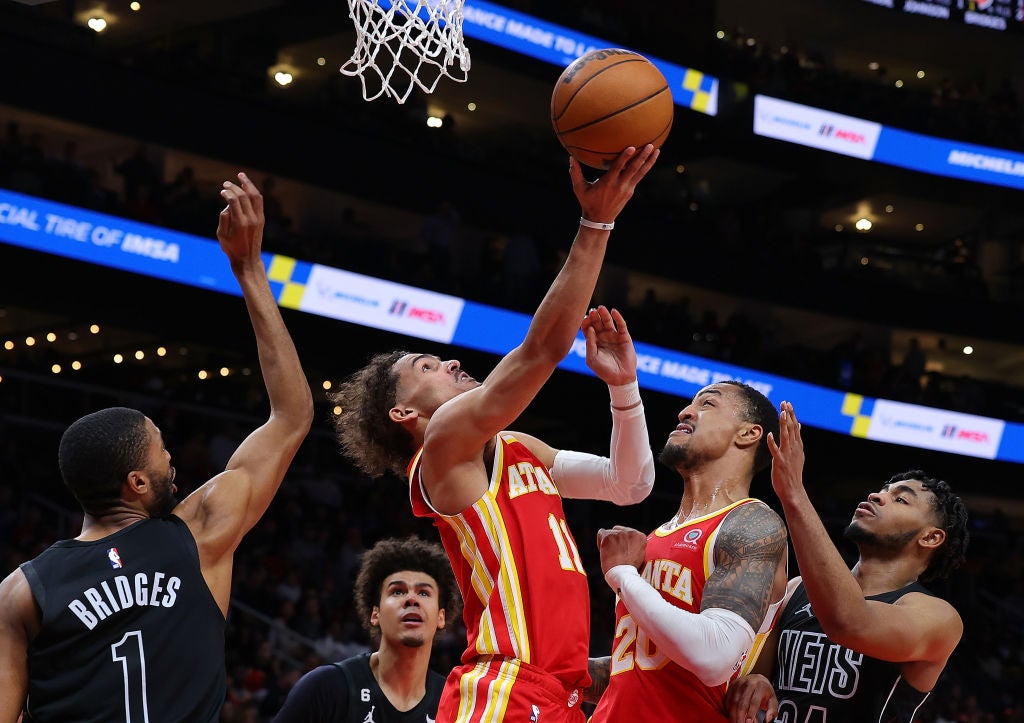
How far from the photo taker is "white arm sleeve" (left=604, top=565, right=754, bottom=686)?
11.8ft

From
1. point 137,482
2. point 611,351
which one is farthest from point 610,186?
point 137,482

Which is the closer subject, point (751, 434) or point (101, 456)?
point (101, 456)

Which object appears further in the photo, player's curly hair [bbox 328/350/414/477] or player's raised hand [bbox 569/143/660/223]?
player's curly hair [bbox 328/350/414/477]

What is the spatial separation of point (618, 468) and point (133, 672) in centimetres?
169

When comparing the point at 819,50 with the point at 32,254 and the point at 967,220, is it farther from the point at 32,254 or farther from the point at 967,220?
the point at 32,254

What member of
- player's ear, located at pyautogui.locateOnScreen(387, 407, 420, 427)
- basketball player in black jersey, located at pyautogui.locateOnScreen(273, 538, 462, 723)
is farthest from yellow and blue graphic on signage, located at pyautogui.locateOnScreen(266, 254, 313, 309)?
player's ear, located at pyautogui.locateOnScreen(387, 407, 420, 427)

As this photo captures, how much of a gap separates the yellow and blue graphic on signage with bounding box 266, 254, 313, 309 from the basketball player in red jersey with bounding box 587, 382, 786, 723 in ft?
37.3

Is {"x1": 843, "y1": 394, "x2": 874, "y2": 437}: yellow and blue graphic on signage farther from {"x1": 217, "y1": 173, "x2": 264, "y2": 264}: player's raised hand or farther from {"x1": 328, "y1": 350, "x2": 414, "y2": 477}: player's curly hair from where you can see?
{"x1": 217, "y1": 173, "x2": 264, "y2": 264}: player's raised hand

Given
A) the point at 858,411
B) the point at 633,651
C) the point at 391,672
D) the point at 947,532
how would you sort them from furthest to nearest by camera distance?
1. the point at 858,411
2. the point at 391,672
3. the point at 947,532
4. the point at 633,651

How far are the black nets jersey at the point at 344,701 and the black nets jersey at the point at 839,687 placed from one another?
1693mm

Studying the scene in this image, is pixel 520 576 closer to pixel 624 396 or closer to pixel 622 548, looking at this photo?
pixel 622 548

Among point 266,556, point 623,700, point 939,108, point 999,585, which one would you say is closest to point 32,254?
point 266,556

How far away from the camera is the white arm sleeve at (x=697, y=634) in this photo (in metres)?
3.61

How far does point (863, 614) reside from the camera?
3.89m
